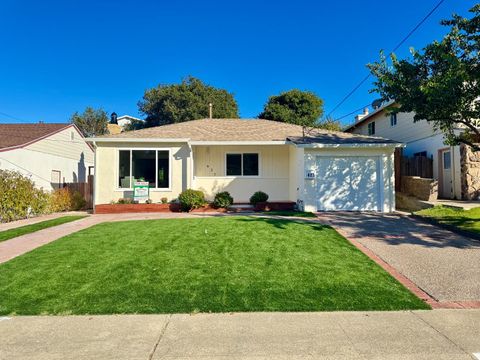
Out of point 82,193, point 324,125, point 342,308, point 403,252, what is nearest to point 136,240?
point 342,308

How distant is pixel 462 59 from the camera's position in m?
8.55

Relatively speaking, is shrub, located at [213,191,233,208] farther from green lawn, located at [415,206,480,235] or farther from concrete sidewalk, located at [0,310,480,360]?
concrete sidewalk, located at [0,310,480,360]

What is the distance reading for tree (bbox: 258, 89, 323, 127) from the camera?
110ft

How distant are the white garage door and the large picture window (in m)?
6.62

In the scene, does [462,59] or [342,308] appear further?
[462,59]

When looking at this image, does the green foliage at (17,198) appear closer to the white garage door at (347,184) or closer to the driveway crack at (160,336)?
the driveway crack at (160,336)

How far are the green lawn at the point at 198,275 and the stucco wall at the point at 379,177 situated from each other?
3917mm

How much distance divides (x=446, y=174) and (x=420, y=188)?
8.05 ft

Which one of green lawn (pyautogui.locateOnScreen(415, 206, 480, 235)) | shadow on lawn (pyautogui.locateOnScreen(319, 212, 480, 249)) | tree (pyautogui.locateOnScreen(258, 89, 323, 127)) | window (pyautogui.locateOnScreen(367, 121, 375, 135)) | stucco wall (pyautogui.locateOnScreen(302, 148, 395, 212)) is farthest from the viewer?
tree (pyautogui.locateOnScreen(258, 89, 323, 127))

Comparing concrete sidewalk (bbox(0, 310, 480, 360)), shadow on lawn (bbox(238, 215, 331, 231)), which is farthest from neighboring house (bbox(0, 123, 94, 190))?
concrete sidewalk (bbox(0, 310, 480, 360))

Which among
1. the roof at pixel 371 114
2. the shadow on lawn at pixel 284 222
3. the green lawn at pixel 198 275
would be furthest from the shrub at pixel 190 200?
the roof at pixel 371 114

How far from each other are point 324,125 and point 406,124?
21.0m

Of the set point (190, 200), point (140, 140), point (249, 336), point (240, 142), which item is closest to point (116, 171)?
point (140, 140)

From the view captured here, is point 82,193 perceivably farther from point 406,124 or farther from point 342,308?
point 406,124
